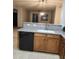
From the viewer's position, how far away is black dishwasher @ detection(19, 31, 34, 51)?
3.90 meters

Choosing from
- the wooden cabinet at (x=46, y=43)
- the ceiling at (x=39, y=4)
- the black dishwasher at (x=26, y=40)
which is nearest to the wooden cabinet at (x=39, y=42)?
the wooden cabinet at (x=46, y=43)

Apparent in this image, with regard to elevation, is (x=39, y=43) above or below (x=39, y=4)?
below

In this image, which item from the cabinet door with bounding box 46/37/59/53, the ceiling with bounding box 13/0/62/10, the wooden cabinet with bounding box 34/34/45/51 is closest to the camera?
the ceiling with bounding box 13/0/62/10

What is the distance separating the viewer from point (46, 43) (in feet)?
12.5

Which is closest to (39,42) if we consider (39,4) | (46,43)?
(46,43)

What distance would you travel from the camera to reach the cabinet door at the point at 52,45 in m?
3.68

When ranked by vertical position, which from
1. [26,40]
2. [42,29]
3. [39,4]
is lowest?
[26,40]

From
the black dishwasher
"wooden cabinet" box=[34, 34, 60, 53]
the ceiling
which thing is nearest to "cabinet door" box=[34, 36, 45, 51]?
"wooden cabinet" box=[34, 34, 60, 53]

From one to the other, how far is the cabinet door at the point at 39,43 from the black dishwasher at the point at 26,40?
0.14m

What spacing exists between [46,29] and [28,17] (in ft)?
4.12

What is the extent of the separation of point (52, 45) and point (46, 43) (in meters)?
0.21

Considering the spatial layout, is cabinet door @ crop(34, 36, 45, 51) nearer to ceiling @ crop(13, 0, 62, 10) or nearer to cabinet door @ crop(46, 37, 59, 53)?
cabinet door @ crop(46, 37, 59, 53)

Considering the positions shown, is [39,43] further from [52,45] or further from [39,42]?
[52,45]
